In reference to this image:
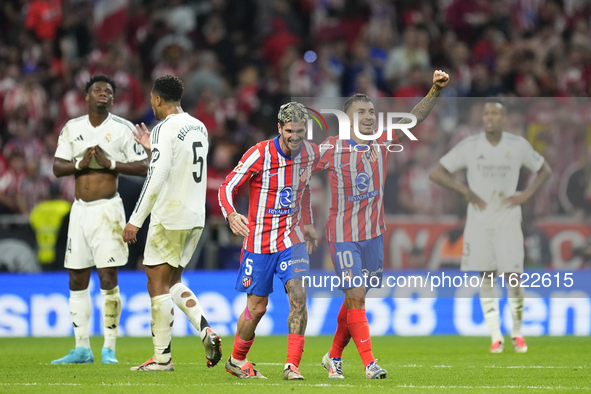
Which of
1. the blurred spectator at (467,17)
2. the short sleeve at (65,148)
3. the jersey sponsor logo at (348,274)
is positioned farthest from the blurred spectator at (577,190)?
the short sleeve at (65,148)

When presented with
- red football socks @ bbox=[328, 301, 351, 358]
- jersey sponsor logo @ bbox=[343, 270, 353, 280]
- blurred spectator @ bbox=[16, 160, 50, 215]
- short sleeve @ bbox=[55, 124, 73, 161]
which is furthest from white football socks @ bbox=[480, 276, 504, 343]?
blurred spectator @ bbox=[16, 160, 50, 215]

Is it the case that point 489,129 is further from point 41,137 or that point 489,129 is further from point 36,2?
point 36,2

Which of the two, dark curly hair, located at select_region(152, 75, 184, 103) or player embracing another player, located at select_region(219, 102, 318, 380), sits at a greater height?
dark curly hair, located at select_region(152, 75, 184, 103)

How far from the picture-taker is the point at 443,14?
1802cm

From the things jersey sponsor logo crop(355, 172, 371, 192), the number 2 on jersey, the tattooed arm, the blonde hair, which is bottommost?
jersey sponsor logo crop(355, 172, 371, 192)

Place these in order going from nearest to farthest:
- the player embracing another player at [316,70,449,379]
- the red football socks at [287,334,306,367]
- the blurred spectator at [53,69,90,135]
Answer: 1. the red football socks at [287,334,306,367]
2. the player embracing another player at [316,70,449,379]
3. the blurred spectator at [53,69,90,135]

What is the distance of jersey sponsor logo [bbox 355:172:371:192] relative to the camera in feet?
25.1

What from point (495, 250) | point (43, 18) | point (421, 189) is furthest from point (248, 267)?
point (43, 18)

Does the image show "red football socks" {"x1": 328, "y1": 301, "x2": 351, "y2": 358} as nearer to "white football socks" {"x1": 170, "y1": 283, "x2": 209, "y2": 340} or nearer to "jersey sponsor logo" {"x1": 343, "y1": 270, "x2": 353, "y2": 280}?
"jersey sponsor logo" {"x1": 343, "y1": 270, "x2": 353, "y2": 280}

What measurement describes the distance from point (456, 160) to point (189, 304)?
406 cm

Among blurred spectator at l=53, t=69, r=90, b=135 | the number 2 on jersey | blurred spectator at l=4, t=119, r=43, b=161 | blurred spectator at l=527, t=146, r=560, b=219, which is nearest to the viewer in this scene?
the number 2 on jersey

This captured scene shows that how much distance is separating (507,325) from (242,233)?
5809 mm

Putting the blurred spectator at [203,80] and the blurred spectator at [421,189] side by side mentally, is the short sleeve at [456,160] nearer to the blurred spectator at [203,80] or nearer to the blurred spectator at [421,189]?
the blurred spectator at [421,189]

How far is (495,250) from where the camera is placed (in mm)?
9930
